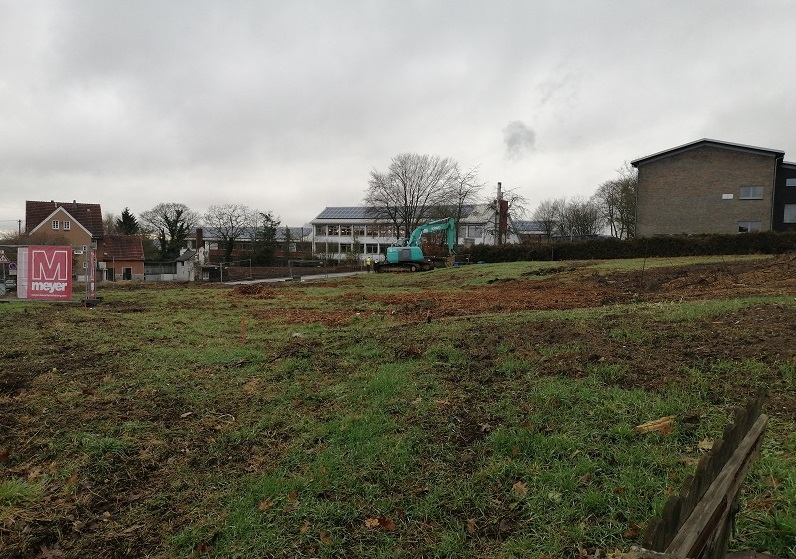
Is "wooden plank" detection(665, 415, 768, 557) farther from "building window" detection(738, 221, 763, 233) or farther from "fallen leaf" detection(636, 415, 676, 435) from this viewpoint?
"building window" detection(738, 221, 763, 233)

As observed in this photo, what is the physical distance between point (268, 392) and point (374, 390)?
151 centimetres

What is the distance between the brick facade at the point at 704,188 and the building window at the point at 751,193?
180mm

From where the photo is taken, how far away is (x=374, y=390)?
5.71m

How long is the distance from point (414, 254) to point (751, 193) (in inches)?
1130

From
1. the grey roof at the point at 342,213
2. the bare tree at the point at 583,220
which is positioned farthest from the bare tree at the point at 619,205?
the grey roof at the point at 342,213

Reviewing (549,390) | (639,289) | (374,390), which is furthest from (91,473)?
(639,289)

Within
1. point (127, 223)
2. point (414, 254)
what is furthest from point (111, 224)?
point (414, 254)

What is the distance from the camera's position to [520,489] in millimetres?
3559

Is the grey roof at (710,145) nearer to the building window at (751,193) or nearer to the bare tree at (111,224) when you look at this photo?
the building window at (751,193)

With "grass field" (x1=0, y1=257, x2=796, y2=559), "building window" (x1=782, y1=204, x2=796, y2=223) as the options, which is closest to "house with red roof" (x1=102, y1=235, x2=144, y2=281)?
"grass field" (x1=0, y1=257, x2=796, y2=559)

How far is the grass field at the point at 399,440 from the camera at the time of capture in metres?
3.27

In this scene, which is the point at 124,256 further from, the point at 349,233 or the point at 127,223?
the point at 349,233

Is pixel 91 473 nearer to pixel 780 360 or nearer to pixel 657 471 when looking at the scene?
pixel 657 471

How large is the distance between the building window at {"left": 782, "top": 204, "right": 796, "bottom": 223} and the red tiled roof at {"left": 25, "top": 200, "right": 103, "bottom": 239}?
69450 millimetres
